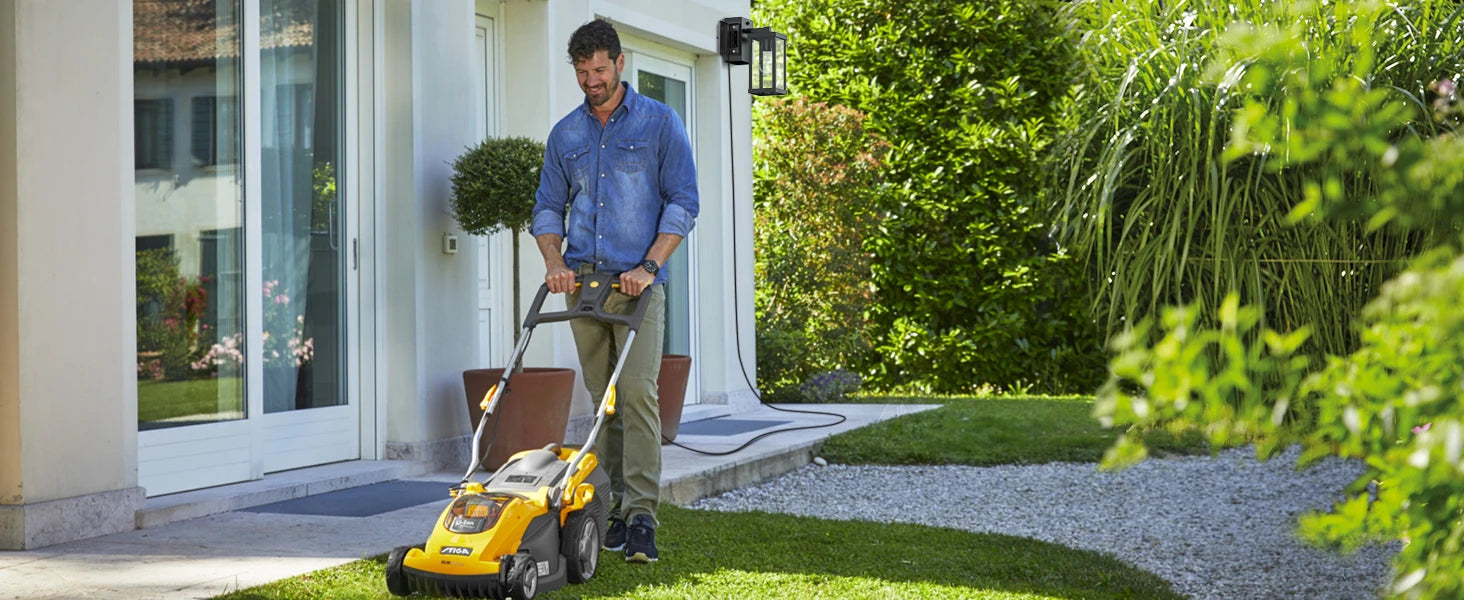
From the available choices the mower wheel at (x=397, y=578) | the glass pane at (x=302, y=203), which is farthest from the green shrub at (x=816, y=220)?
the mower wheel at (x=397, y=578)

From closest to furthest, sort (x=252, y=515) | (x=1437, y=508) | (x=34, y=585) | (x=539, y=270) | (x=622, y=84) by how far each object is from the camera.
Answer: (x=1437, y=508), (x=34, y=585), (x=622, y=84), (x=252, y=515), (x=539, y=270)

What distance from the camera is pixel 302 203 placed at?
5531mm

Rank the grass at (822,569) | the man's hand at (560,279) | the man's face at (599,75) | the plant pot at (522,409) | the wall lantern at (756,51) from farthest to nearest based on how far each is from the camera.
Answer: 1. the wall lantern at (756,51)
2. the plant pot at (522,409)
3. the man's face at (599,75)
4. the man's hand at (560,279)
5. the grass at (822,569)

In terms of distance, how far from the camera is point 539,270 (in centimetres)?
683

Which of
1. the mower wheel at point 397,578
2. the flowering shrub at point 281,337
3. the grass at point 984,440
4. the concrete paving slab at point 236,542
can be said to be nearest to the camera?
the mower wheel at point 397,578

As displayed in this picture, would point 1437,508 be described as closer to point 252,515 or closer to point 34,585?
point 34,585

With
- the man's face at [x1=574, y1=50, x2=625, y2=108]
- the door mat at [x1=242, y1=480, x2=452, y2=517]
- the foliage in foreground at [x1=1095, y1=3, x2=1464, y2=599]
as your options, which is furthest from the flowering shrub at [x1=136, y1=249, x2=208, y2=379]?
the foliage in foreground at [x1=1095, y1=3, x2=1464, y2=599]

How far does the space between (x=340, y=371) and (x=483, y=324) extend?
123 centimetres

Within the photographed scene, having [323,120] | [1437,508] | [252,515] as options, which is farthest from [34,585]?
[1437,508]

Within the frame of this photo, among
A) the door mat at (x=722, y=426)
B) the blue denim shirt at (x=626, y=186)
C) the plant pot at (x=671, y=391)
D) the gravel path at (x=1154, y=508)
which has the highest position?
the blue denim shirt at (x=626, y=186)

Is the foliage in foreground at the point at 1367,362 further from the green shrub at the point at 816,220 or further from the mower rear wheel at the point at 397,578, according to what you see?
the green shrub at the point at 816,220

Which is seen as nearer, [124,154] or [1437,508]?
[1437,508]

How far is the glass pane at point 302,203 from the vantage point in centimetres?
538

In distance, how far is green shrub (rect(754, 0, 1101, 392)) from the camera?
11328 mm
